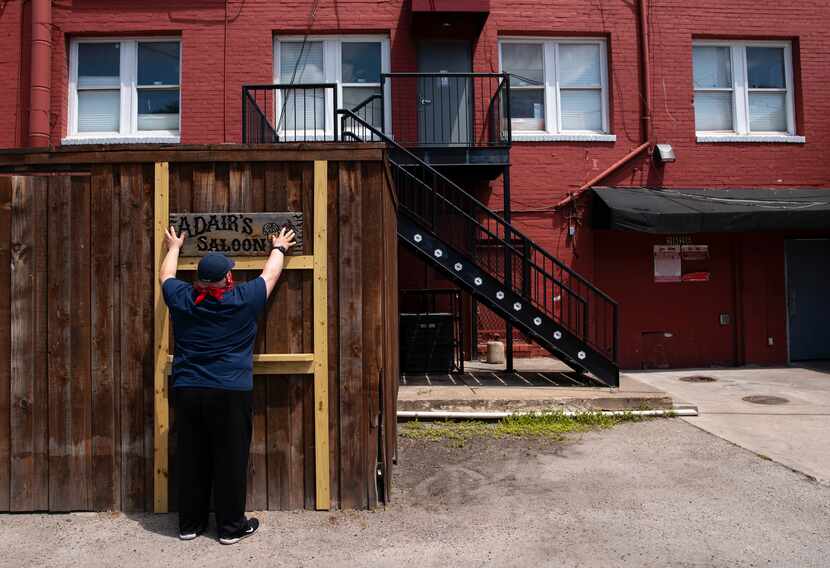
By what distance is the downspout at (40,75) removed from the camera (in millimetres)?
10266

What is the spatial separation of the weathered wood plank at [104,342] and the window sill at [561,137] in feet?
26.2

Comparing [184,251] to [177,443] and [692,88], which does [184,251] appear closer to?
[177,443]

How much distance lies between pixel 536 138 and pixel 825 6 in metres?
6.33

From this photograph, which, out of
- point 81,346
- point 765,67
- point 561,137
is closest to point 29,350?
point 81,346

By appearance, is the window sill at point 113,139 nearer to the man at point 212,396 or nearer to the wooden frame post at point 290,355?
the wooden frame post at point 290,355

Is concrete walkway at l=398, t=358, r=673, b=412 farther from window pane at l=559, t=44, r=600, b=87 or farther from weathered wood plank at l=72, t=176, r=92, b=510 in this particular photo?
window pane at l=559, t=44, r=600, b=87

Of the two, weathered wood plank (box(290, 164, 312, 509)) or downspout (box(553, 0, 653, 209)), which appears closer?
weathered wood plank (box(290, 164, 312, 509))

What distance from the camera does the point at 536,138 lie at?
1084 centimetres

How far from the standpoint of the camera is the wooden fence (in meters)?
4.09

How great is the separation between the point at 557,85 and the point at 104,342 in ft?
30.9

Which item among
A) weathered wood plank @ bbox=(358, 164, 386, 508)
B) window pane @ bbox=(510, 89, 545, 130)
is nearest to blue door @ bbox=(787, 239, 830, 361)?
window pane @ bbox=(510, 89, 545, 130)

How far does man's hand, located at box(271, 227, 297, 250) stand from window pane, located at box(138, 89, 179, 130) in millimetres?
7794

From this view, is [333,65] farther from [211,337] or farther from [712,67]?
[211,337]

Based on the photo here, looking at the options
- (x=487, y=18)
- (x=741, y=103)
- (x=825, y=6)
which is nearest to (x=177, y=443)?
(x=487, y=18)
